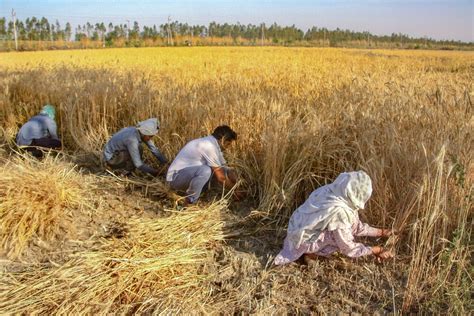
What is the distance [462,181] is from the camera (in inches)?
101

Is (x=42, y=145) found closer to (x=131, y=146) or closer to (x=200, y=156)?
(x=131, y=146)

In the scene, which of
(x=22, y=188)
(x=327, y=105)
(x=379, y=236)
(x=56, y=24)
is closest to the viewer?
(x=379, y=236)

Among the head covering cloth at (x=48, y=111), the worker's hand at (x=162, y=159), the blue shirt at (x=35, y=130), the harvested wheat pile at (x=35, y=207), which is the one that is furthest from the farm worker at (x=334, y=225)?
the head covering cloth at (x=48, y=111)

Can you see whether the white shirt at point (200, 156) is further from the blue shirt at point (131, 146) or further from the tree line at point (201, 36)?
the tree line at point (201, 36)

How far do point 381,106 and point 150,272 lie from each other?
→ 2.50m

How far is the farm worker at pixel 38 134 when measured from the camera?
211 inches

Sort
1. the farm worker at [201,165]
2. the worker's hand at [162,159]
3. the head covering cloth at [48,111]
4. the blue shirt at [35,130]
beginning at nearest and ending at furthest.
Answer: the farm worker at [201,165] < the worker's hand at [162,159] < the blue shirt at [35,130] < the head covering cloth at [48,111]

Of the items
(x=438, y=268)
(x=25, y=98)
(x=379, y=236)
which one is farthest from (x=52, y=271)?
(x=25, y=98)

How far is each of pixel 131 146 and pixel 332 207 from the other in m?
2.34

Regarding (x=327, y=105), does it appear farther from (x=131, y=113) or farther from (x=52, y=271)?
(x=52, y=271)

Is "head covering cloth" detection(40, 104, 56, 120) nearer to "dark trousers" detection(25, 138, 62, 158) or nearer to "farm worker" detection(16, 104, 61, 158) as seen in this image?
"farm worker" detection(16, 104, 61, 158)

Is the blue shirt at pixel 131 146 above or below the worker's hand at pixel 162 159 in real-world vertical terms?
above

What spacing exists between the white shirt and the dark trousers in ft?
7.39

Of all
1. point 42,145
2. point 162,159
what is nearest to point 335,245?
point 162,159
